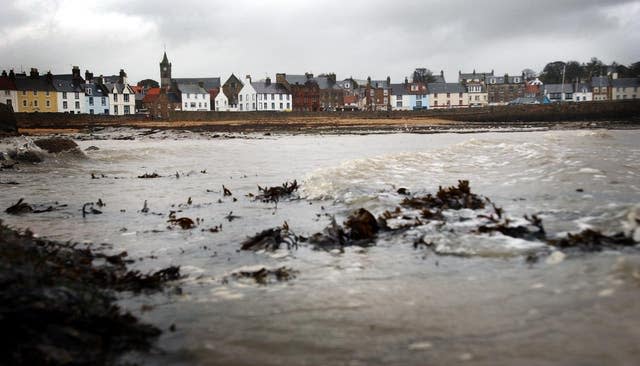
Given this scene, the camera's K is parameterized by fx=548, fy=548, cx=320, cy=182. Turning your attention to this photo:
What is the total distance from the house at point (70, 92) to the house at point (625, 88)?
11425cm

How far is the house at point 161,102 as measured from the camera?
108 metres

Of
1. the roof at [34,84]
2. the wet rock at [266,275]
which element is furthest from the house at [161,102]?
the wet rock at [266,275]

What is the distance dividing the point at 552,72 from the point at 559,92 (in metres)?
28.2

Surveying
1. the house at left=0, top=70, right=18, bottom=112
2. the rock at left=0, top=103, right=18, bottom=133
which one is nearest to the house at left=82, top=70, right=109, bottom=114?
the house at left=0, top=70, right=18, bottom=112

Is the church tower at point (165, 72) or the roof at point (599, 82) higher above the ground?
the church tower at point (165, 72)

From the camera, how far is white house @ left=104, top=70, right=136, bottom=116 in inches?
4188

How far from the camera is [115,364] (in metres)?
3.42

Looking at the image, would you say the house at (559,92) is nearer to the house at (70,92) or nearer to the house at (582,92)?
the house at (582,92)

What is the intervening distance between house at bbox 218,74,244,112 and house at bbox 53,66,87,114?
30521 millimetres

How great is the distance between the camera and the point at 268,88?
4589 inches

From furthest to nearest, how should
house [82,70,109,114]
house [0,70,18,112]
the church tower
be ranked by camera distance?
the church tower → house [82,70,109,114] → house [0,70,18,112]

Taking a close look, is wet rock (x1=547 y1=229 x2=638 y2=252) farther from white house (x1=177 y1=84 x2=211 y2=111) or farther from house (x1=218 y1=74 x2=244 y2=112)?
house (x1=218 y1=74 x2=244 y2=112)

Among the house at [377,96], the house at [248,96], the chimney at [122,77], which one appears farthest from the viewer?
the house at [377,96]

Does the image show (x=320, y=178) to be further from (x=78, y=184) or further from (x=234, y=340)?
(x=234, y=340)
